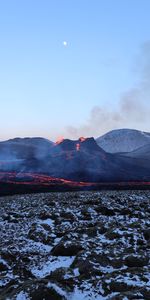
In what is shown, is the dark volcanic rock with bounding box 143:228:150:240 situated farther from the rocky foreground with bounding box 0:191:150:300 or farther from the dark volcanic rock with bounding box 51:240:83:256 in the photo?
the dark volcanic rock with bounding box 51:240:83:256

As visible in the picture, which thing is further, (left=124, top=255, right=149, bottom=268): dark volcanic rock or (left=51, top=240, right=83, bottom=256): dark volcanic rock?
(left=51, top=240, right=83, bottom=256): dark volcanic rock

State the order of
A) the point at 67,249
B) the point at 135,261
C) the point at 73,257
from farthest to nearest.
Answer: the point at 67,249, the point at 73,257, the point at 135,261

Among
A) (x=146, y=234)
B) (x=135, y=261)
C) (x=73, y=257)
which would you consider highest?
(x=146, y=234)

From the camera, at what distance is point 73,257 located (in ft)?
59.7

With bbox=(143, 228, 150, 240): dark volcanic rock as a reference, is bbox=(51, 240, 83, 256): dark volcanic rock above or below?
below

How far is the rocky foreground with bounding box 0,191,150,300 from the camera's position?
505 inches

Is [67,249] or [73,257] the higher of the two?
[67,249]

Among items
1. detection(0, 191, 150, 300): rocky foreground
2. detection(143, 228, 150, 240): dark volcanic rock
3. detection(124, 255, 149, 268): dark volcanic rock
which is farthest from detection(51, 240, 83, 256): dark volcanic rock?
detection(143, 228, 150, 240): dark volcanic rock

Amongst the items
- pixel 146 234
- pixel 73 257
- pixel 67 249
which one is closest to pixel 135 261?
pixel 73 257

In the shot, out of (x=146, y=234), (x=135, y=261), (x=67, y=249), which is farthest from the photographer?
(x=146, y=234)

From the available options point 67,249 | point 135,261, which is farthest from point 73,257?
point 135,261

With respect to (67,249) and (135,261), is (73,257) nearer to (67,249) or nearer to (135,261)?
→ (67,249)

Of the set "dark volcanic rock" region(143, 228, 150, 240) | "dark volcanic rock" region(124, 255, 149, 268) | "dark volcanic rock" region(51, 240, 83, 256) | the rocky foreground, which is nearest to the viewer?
the rocky foreground

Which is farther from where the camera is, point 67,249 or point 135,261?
point 67,249
